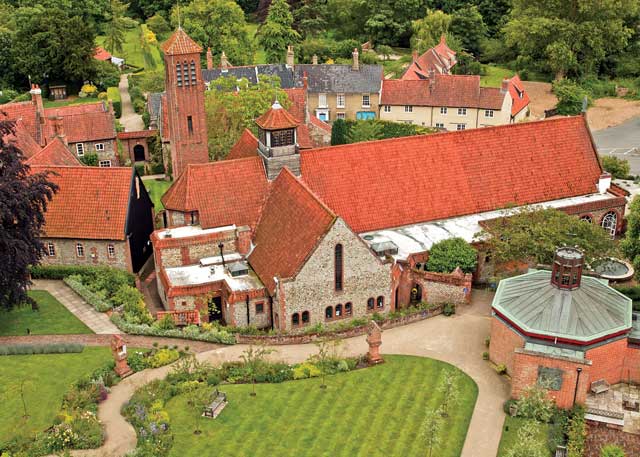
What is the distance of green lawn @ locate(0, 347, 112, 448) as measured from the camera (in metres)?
43.9

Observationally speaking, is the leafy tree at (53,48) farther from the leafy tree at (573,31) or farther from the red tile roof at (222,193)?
the leafy tree at (573,31)

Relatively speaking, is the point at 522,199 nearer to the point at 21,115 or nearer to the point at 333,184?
the point at 333,184

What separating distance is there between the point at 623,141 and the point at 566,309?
61.0 metres

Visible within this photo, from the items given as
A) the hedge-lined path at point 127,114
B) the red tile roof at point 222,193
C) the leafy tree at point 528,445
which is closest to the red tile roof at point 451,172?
the red tile roof at point 222,193

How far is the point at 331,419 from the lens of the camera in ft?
148

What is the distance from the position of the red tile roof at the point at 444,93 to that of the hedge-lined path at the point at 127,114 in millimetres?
33890

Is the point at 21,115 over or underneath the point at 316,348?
over

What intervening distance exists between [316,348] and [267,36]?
270ft

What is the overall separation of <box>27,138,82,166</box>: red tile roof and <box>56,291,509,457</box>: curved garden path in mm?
23384

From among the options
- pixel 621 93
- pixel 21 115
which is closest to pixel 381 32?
pixel 621 93

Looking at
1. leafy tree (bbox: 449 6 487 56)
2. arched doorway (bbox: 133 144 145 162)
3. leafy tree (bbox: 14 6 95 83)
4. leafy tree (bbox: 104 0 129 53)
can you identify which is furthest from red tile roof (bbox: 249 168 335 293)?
leafy tree (bbox: 104 0 129 53)

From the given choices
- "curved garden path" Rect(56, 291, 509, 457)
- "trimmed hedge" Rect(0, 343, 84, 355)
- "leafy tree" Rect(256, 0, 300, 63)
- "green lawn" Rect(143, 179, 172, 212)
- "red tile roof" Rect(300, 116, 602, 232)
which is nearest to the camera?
"curved garden path" Rect(56, 291, 509, 457)

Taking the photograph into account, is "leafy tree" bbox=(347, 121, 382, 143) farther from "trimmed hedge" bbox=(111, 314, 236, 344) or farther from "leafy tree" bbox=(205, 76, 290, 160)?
"trimmed hedge" bbox=(111, 314, 236, 344)

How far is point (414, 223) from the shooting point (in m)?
64.1
